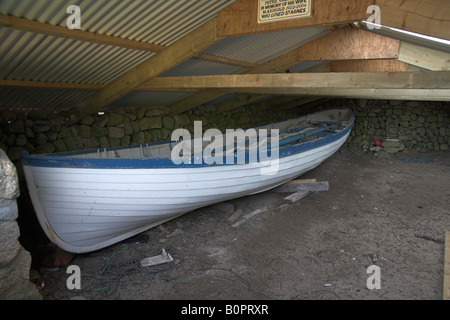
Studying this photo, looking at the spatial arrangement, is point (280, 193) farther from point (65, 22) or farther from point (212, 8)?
point (65, 22)

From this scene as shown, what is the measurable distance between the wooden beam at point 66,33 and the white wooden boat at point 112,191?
4.16 ft

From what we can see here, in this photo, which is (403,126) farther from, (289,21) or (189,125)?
(289,21)

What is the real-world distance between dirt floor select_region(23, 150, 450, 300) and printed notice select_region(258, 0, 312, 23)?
2.82m

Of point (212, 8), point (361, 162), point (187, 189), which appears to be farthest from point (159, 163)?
point (361, 162)

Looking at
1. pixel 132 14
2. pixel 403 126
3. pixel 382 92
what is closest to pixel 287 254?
pixel 132 14

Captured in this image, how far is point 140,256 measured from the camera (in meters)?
3.60

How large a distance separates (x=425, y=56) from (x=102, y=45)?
4.54 m

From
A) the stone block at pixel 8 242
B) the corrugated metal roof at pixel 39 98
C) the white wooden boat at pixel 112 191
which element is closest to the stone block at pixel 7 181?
the stone block at pixel 8 242

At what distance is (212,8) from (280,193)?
3.61 metres

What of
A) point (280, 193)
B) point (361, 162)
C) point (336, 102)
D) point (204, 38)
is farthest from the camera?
point (336, 102)

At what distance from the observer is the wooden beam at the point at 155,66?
3.65 metres

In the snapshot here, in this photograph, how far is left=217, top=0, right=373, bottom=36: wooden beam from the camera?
103 inches

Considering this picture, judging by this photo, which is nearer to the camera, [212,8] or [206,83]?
[212,8]

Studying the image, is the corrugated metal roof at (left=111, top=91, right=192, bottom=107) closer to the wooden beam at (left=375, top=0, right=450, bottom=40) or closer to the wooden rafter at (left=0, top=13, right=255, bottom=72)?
the wooden rafter at (left=0, top=13, right=255, bottom=72)
